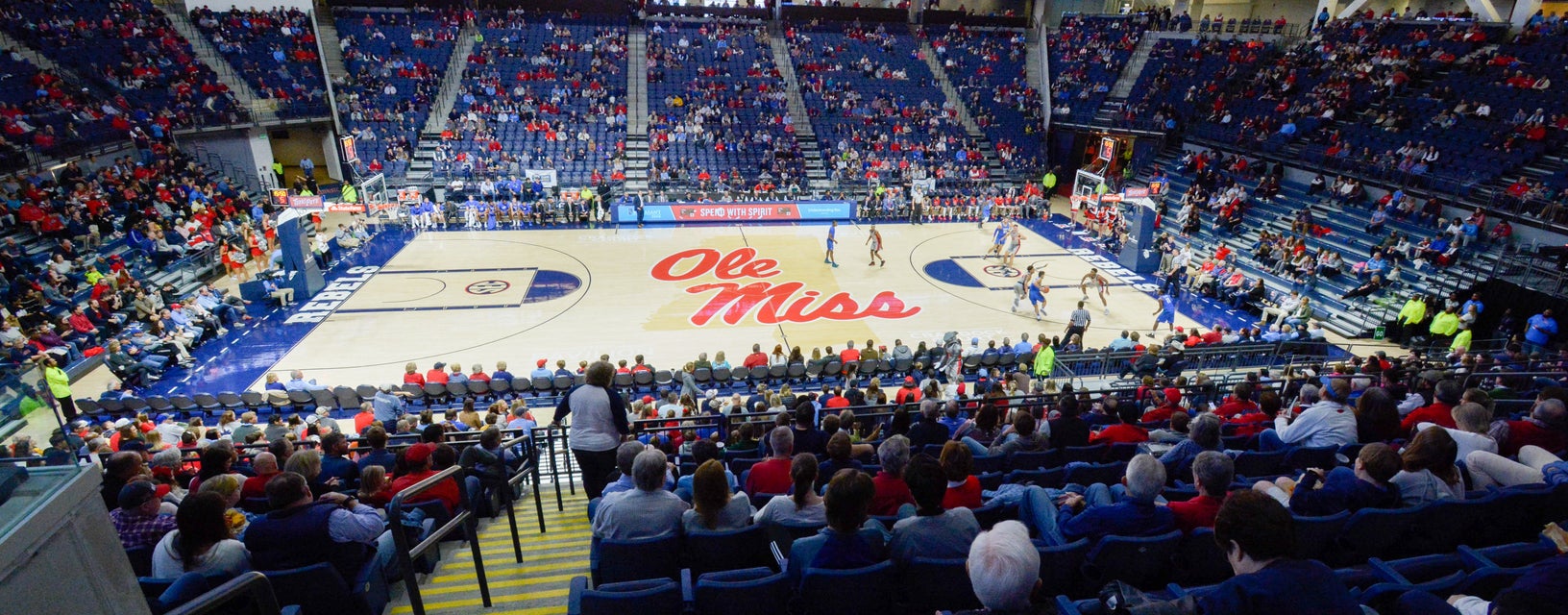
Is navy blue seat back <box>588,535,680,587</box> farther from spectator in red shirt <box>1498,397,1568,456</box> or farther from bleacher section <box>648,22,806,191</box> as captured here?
bleacher section <box>648,22,806,191</box>

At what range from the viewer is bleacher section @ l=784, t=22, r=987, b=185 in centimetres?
3303

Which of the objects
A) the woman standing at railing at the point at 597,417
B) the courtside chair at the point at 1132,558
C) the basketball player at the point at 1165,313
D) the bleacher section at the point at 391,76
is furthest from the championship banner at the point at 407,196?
the courtside chair at the point at 1132,558

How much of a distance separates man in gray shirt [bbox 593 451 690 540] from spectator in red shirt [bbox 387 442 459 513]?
5.52ft

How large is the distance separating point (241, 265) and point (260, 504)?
18.8 m

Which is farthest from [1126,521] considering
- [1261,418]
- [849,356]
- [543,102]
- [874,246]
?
[543,102]

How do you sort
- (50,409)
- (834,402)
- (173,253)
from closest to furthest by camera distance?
(50,409)
(834,402)
(173,253)

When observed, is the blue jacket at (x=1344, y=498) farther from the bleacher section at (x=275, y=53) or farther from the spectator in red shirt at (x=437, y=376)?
the bleacher section at (x=275, y=53)

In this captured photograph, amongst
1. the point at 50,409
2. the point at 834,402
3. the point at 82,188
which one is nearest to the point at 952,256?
the point at 834,402

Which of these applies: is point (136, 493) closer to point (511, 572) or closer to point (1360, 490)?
point (511, 572)

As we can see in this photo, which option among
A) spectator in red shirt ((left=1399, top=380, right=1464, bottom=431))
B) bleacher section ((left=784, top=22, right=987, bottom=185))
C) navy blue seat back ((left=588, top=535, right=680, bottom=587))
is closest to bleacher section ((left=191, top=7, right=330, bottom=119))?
bleacher section ((left=784, top=22, right=987, bottom=185))

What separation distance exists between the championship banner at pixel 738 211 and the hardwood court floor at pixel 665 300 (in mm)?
1457

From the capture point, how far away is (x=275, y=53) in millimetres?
31219

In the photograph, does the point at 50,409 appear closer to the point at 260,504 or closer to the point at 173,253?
the point at 260,504

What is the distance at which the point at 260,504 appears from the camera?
5.58 m
